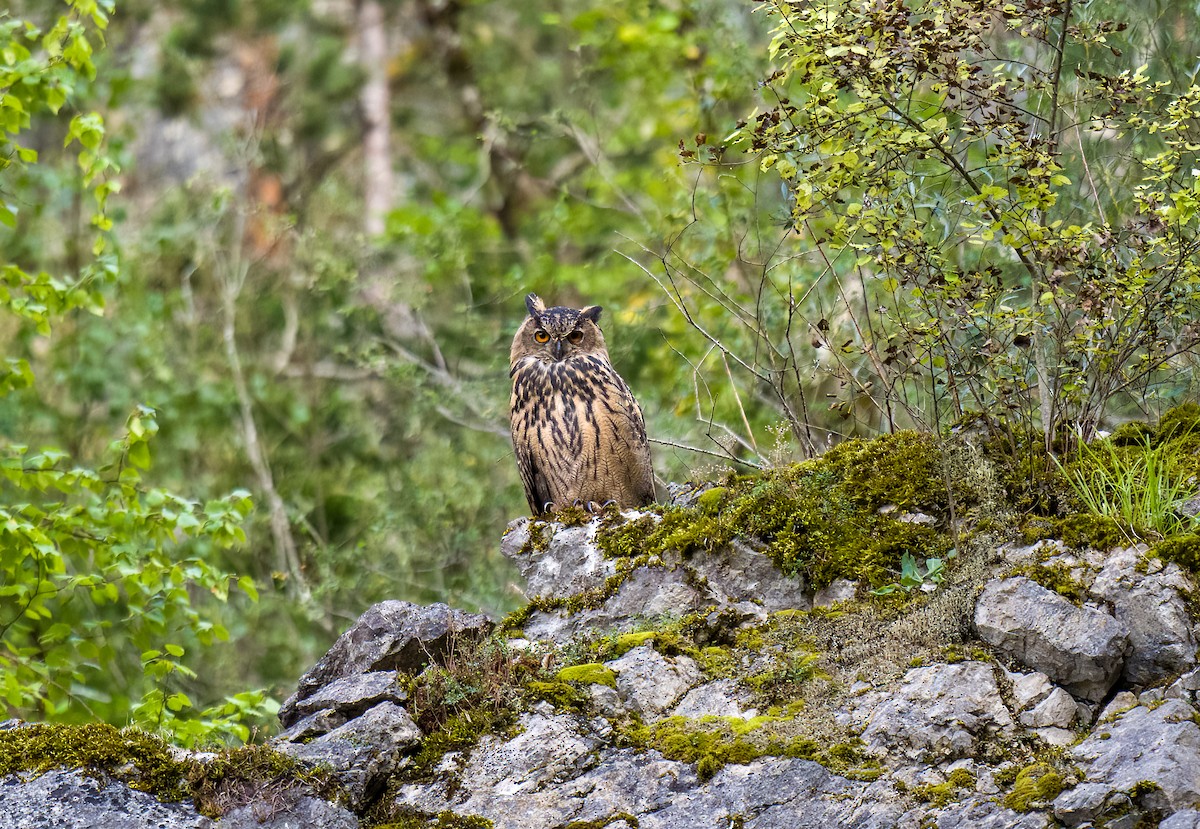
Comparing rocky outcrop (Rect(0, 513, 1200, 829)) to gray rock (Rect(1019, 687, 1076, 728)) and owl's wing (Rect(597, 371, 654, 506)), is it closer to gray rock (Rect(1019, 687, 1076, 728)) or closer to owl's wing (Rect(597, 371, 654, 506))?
gray rock (Rect(1019, 687, 1076, 728))

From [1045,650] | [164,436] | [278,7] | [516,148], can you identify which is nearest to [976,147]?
[1045,650]

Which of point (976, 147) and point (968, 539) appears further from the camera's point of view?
point (976, 147)

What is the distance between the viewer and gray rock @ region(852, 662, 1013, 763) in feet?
15.5

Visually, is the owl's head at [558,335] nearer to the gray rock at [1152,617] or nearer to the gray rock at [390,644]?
the gray rock at [390,644]

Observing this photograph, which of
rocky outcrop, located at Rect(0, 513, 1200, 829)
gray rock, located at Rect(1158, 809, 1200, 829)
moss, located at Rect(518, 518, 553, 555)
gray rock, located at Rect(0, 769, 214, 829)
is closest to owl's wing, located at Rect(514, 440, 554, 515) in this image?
moss, located at Rect(518, 518, 553, 555)

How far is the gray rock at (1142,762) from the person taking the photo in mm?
4121

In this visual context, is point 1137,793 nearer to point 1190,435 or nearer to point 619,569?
point 1190,435

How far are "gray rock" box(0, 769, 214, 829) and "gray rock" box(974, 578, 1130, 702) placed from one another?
3044 mm

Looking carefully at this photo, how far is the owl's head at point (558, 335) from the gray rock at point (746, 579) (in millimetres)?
1912

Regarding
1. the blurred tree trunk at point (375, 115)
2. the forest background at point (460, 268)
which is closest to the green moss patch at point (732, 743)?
the forest background at point (460, 268)

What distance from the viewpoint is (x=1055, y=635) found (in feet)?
16.2

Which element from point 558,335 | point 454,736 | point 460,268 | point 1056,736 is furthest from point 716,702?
point 460,268

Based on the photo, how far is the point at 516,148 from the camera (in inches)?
786

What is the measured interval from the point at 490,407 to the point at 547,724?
6.91m
